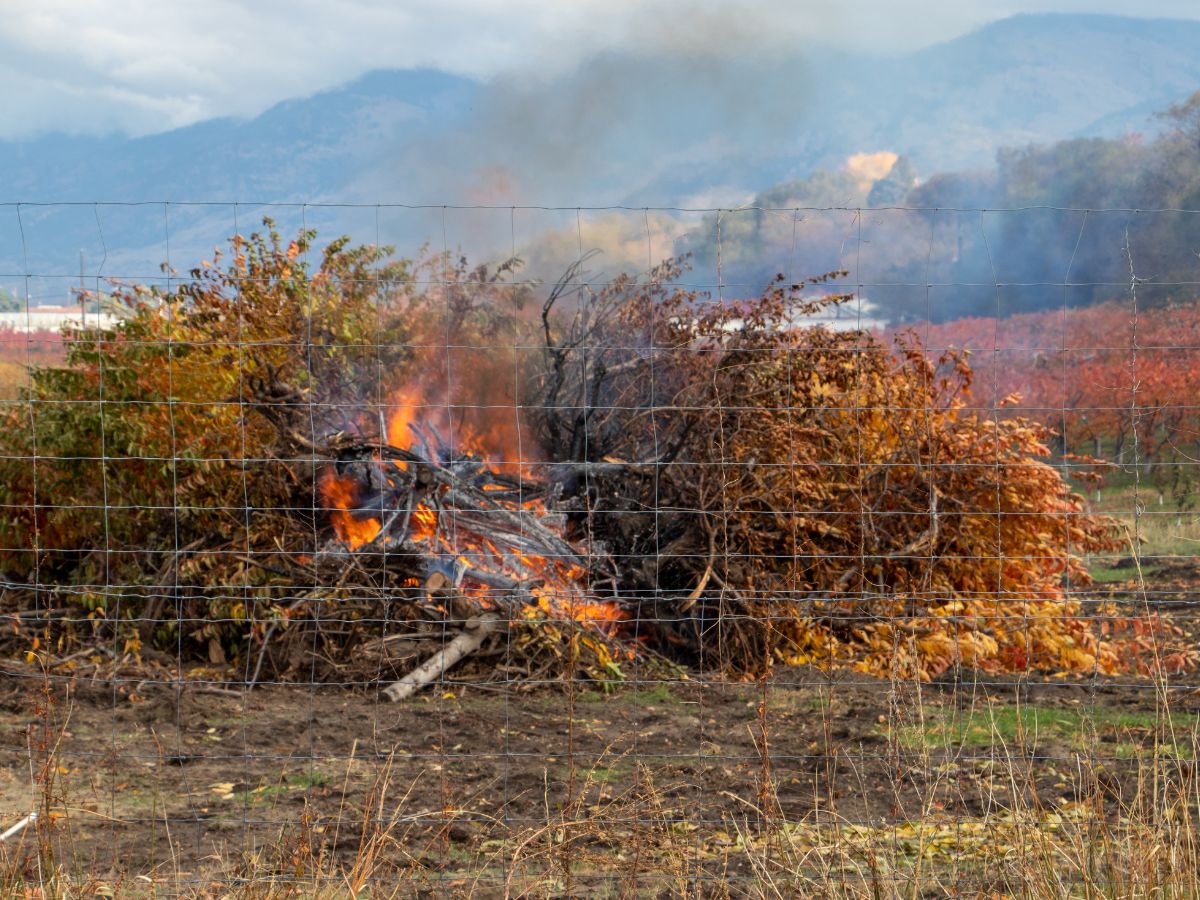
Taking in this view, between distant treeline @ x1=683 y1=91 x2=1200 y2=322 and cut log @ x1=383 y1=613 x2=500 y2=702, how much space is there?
A: 1220cm

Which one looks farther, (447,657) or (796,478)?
(796,478)

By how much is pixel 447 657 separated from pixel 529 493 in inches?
51.9

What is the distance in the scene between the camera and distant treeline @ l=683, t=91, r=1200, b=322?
69.3ft

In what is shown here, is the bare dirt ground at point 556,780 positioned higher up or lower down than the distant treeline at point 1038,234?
lower down

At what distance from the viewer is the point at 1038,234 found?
29.7 m

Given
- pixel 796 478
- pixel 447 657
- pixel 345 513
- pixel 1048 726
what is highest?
pixel 796 478

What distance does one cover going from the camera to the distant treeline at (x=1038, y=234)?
2111cm

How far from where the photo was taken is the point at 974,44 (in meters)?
108

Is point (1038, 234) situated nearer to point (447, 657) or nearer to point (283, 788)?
point (447, 657)

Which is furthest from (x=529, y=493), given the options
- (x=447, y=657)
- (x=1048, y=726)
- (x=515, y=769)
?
(x=1048, y=726)

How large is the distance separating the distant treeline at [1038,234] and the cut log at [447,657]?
1220 cm

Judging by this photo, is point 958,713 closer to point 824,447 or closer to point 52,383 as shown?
point 824,447

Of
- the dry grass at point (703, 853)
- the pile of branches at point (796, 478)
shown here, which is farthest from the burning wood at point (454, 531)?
the dry grass at point (703, 853)

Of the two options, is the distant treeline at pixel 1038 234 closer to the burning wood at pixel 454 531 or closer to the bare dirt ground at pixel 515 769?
the burning wood at pixel 454 531
